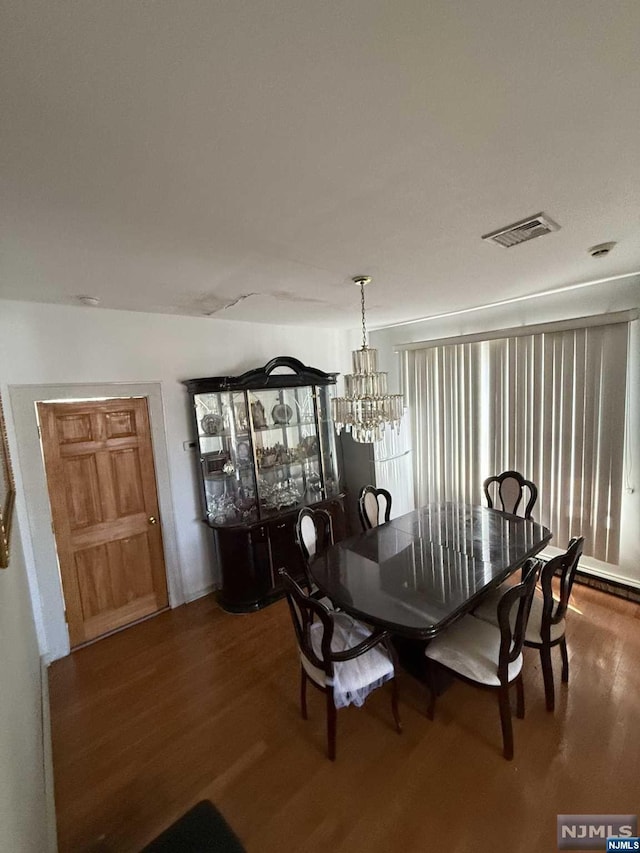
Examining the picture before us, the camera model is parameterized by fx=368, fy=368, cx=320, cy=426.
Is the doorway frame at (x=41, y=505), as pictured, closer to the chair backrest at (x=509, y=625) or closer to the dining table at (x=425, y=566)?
the dining table at (x=425, y=566)

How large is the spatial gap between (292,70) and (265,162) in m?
0.34

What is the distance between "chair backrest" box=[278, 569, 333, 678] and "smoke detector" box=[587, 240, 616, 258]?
2.43 m

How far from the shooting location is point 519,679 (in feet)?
6.46

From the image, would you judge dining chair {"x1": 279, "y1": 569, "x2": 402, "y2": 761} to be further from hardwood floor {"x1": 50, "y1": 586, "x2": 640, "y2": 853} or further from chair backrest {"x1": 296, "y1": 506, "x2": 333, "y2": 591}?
chair backrest {"x1": 296, "y1": 506, "x2": 333, "y2": 591}

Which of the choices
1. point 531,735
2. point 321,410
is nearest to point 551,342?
point 321,410

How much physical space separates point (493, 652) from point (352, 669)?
732 millimetres

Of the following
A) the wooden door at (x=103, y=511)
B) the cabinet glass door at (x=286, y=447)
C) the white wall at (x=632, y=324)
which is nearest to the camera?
the wooden door at (x=103, y=511)

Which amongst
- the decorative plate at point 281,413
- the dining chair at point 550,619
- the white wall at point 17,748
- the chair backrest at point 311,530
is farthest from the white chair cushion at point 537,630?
the decorative plate at point 281,413

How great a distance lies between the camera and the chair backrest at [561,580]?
6.14 feet

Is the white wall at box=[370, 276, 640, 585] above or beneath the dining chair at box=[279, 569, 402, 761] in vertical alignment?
above
